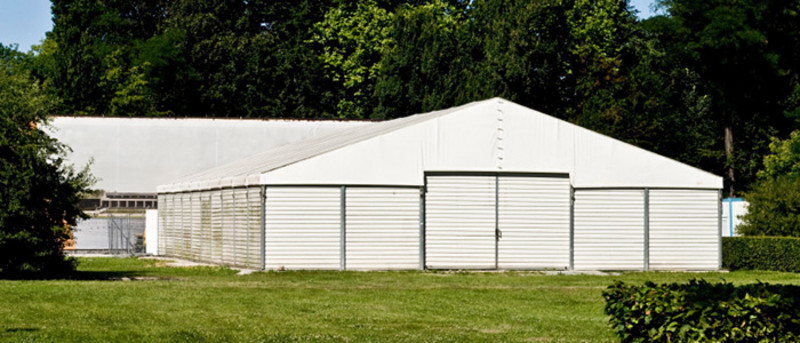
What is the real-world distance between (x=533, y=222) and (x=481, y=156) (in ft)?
→ 8.57

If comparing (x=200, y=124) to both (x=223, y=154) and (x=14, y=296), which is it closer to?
(x=223, y=154)

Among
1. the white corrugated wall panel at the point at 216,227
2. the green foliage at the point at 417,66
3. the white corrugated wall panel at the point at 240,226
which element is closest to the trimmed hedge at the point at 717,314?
the white corrugated wall panel at the point at 240,226

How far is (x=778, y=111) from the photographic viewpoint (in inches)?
3044

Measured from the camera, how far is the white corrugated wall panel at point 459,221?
1396 inches

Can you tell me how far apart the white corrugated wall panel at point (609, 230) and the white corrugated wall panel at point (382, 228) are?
17.0 ft

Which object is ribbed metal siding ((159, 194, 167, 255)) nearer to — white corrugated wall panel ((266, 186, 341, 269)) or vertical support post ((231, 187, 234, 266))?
vertical support post ((231, 187, 234, 266))

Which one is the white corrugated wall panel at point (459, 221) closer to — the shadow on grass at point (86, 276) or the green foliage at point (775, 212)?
the shadow on grass at point (86, 276)

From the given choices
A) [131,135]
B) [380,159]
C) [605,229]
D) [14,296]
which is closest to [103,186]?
[131,135]

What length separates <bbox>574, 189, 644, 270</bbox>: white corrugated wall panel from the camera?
119ft

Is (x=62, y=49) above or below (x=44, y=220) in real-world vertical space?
above

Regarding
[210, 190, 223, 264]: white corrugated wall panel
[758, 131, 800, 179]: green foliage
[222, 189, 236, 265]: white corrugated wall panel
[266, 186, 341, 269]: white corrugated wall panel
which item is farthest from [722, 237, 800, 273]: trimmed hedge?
[758, 131, 800, 179]: green foliage

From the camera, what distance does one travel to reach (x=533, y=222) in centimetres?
3606

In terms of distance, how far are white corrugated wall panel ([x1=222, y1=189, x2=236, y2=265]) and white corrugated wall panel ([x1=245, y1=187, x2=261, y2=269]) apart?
1930 mm

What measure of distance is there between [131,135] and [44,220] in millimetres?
25583
